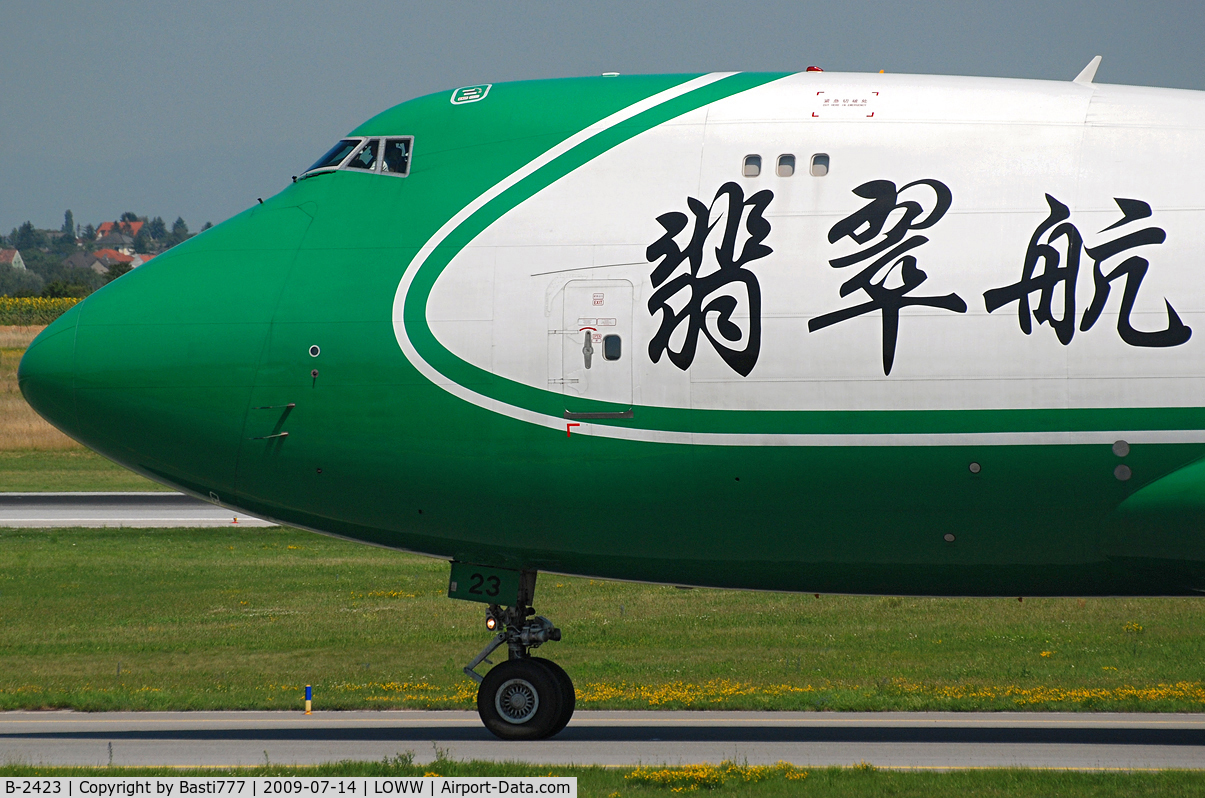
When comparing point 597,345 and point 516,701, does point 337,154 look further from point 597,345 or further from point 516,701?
point 516,701

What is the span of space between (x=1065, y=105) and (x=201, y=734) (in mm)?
14985

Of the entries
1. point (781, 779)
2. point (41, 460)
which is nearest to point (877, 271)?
point (781, 779)

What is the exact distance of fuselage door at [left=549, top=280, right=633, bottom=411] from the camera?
16.1 meters

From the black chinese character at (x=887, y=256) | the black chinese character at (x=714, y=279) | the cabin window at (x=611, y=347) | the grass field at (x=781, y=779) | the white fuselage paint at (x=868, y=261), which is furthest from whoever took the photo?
the cabin window at (x=611, y=347)

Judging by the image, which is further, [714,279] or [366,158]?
[366,158]

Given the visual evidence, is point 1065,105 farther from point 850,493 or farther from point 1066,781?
point 1066,781

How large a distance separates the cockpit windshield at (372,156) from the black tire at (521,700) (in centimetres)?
683

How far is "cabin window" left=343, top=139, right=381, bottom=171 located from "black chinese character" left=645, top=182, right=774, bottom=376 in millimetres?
4211

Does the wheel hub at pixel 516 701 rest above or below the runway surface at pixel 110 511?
above

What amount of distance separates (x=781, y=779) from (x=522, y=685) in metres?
3.88

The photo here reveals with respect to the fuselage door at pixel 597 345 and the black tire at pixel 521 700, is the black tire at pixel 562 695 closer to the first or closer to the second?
the black tire at pixel 521 700

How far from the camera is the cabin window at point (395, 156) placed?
17641mm

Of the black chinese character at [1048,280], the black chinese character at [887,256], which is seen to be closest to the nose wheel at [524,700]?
the black chinese character at [887,256]

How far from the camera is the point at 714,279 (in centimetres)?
1598
